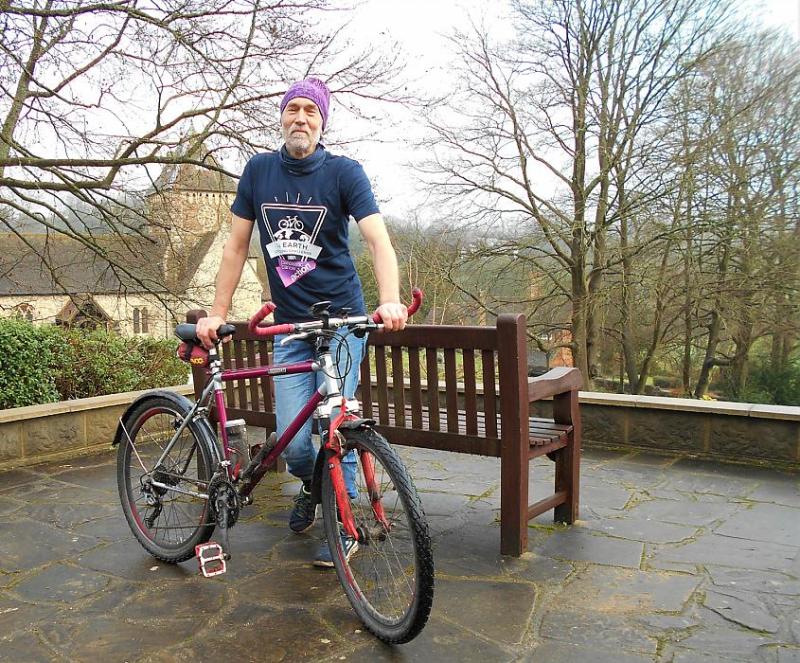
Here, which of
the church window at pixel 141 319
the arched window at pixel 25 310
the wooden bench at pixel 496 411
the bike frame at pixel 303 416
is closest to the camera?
the bike frame at pixel 303 416

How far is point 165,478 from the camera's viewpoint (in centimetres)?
333

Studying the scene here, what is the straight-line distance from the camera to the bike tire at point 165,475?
316 cm

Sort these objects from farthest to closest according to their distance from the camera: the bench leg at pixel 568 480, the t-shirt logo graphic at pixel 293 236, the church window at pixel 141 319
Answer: the church window at pixel 141 319 < the bench leg at pixel 568 480 < the t-shirt logo graphic at pixel 293 236

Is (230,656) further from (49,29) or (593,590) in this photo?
(49,29)

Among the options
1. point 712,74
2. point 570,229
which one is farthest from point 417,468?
point 712,74

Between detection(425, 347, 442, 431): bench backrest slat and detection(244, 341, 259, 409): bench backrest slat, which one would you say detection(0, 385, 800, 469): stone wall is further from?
detection(425, 347, 442, 431): bench backrest slat

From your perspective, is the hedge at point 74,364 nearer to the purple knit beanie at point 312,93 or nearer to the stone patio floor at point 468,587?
the stone patio floor at point 468,587

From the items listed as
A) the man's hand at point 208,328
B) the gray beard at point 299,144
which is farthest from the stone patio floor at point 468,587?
the gray beard at point 299,144

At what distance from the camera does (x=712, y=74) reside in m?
16.0

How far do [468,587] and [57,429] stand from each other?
151 inches

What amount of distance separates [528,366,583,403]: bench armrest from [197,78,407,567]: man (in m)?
0.88

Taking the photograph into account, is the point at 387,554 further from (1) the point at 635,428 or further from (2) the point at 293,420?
(1) the point at 635,428

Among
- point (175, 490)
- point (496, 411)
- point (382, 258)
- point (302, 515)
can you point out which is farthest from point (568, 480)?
point (175, 490)

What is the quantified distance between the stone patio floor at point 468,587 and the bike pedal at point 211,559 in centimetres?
9
